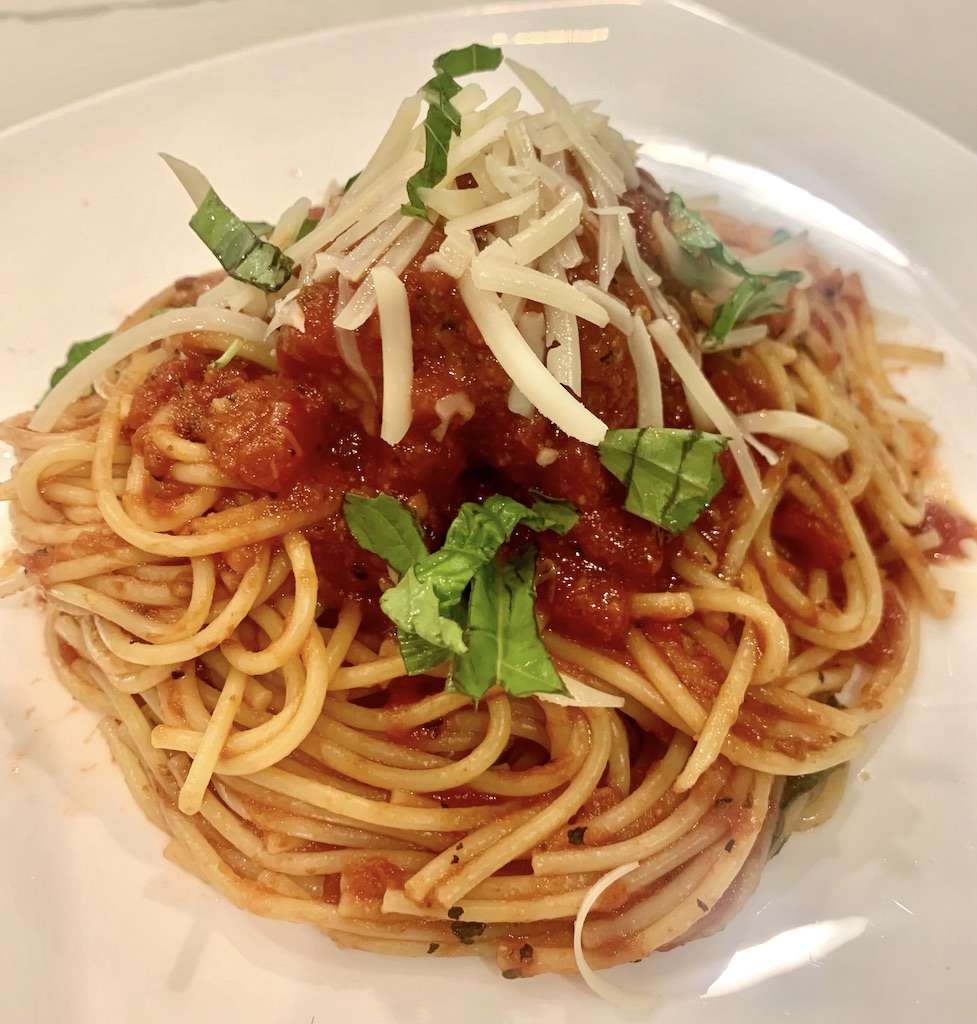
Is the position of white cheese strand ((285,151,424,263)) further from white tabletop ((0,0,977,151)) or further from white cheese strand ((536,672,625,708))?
white tabletop ((0,0,977,151))

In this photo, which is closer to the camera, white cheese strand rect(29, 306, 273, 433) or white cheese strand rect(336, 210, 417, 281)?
white cheese strand rect(336, 210, 417, 281)

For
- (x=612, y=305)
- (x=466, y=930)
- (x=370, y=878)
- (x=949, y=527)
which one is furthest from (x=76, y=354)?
(x=949, y=527)

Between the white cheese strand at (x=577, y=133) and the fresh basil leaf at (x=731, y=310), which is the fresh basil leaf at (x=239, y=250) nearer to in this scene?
the white cheese strand at (x=577, y=133)

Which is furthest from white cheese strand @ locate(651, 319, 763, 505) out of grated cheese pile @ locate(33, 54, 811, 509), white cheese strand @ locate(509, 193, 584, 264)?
white cheese strand @ locate(509, 193, 584, 264)

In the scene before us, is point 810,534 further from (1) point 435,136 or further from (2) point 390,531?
(1) point 435,136

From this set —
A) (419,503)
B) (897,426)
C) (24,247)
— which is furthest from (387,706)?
(24,247)

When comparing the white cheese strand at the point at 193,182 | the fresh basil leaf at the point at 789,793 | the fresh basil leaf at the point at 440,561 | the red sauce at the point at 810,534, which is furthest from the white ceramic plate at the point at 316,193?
the white cheese strand at the point at 193,182

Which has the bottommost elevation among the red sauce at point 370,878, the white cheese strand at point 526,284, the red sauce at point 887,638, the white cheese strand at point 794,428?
the red sauce at point 370,878
